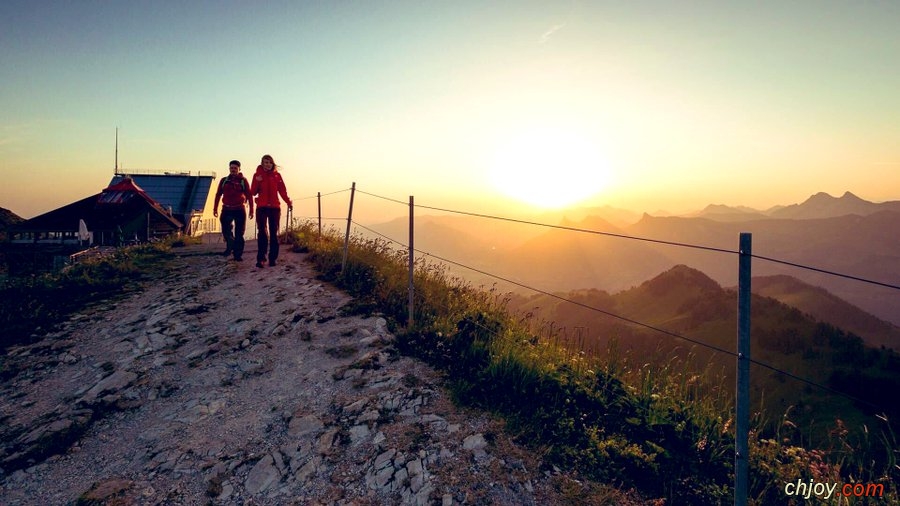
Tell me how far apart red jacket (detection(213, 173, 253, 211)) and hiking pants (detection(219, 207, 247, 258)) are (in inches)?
7.9

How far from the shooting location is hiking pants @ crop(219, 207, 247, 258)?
13117mm

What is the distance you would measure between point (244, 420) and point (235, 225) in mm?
9453

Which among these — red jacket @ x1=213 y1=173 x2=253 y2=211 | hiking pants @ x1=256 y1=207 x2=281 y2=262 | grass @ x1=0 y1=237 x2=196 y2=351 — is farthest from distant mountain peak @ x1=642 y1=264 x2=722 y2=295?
grass @ x1=0 y1=237 x2=196 y2=351

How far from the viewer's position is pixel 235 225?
14.0 metres

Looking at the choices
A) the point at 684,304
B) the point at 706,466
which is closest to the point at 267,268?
the point at 706,466

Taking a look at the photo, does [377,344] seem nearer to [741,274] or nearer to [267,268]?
[741,274]

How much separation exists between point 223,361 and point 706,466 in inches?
306

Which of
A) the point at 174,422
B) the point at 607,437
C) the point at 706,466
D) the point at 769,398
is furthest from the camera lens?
the point at 769,398

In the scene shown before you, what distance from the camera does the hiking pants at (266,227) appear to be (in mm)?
12562

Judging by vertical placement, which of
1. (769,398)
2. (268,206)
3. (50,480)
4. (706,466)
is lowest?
(769,398)

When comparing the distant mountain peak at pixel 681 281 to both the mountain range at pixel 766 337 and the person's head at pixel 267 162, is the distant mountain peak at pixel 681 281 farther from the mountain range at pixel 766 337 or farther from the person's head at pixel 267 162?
the person's head at pixel 267 162

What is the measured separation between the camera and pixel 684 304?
11575cm

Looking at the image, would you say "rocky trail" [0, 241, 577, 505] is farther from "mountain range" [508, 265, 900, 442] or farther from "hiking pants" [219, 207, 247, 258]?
"hiking pants" [219, 207, 247, 258]

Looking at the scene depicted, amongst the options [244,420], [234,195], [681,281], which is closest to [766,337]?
[681,281]
